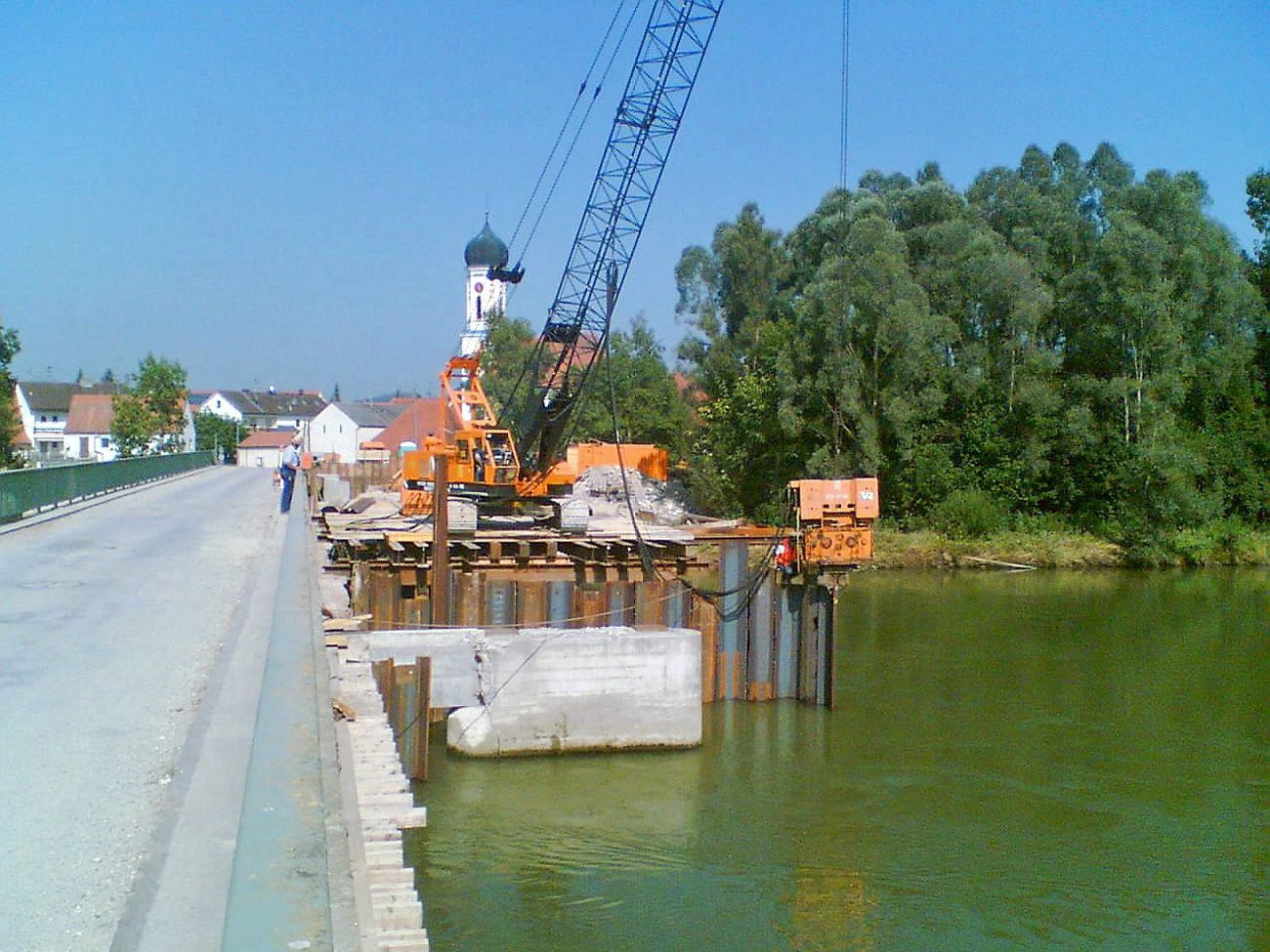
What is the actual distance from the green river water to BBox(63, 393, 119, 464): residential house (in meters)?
95.8

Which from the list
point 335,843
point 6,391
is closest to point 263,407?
point 6,391

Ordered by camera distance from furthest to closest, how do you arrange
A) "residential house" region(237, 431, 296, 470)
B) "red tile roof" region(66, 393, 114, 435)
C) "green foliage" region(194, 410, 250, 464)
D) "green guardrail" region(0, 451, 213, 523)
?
"residential house" region(237, 431, 296, 470), "red tile roof" region(66, 393, 114, 435), "green foliage" region(194, 410, 250, 464), "green guardrail" region(0, 451, 213, 523)

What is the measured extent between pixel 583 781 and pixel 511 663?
183cm

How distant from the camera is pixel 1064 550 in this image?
4116 centimetres

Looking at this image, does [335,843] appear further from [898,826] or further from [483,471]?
[483,471]

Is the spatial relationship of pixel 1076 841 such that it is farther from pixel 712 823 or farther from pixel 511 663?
pixel 511 663

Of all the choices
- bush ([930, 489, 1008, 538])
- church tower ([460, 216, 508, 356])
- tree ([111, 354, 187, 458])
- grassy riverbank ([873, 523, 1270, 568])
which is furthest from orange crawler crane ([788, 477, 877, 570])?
church tower ([460, 216, 508, 356])

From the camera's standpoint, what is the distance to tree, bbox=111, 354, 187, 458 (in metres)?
70.5

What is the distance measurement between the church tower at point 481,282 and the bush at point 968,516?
1944 inches

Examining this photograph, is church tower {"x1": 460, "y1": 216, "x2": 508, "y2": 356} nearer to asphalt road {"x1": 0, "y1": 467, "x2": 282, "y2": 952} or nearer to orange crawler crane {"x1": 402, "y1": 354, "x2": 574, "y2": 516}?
orange crawler crane {"x1": 402, "y1": 354, "x2": 574, "y2": 516}

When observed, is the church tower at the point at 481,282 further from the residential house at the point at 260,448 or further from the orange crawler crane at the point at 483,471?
the orange crawler crane at the point at 483,471

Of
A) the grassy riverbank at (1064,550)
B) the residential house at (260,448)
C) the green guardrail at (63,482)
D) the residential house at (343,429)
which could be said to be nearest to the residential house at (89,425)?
the residential house at (260,448)

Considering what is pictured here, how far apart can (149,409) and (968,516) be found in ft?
172

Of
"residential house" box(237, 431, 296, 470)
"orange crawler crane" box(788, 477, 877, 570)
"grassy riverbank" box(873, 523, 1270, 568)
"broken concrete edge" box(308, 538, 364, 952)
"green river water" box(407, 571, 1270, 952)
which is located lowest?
"green river water" box(407, 571, 1270, 952)
